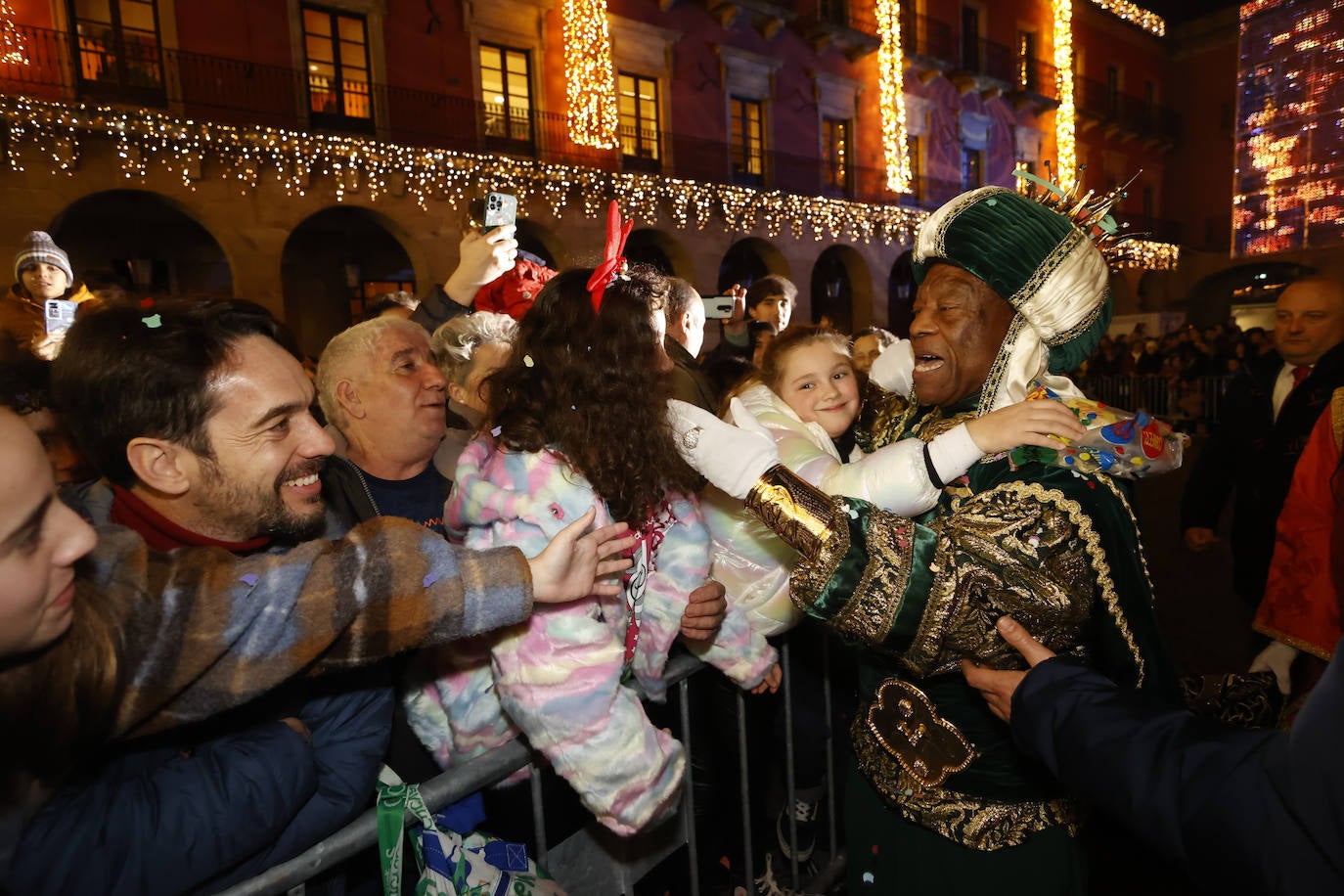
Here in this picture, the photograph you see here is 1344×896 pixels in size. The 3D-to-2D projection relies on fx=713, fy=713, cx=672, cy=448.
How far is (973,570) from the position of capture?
5.08ft

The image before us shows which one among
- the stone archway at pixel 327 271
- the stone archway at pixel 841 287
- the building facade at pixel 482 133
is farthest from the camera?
the stone archway at pixel 841 287

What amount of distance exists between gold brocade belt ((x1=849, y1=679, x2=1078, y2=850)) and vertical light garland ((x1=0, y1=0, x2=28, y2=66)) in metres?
13.6

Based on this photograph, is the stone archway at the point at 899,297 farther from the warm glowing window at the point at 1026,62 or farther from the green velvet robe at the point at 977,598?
the green velvet robe at the point at 977,598

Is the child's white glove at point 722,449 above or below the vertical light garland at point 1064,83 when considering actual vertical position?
below

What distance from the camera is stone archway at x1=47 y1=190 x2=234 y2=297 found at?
12617mm

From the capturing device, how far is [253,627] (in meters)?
1.19

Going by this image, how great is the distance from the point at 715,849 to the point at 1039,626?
6.01ft

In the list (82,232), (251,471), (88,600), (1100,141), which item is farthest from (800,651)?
(1100,141)

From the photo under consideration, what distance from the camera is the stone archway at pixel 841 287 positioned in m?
20.1

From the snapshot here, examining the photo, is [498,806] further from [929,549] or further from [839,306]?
[839,306]

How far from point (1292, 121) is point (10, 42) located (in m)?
24.1

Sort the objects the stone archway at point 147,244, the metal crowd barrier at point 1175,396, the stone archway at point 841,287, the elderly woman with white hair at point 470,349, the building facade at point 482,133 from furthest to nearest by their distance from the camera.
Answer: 1. the stone archway at point 841,287
2. the metal crowd barrier at point 1175,396
3. the stone archway at point 147,244
4. the building facade at point 482,133
5. the elderly woman with white hair at point 470,349

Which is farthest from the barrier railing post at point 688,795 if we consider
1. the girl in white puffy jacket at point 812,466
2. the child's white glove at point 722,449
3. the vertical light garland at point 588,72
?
the vertical light garland at point 588,72

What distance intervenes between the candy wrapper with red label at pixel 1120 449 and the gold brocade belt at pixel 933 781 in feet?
2.35
